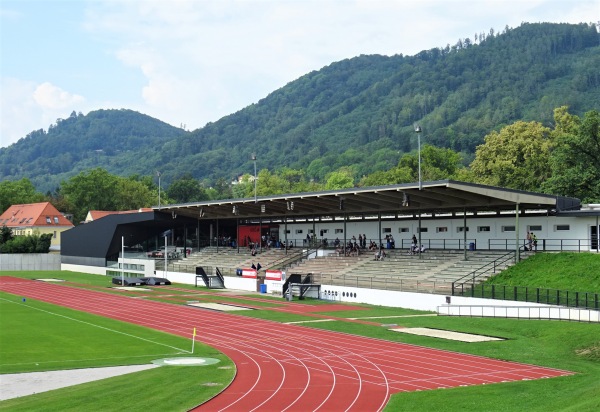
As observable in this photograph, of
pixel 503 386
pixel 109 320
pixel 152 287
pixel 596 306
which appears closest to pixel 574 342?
pixel 596 306

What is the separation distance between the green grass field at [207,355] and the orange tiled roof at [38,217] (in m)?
78.4

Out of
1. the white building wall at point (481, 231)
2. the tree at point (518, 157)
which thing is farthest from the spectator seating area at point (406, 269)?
the tree at point (518, 157)

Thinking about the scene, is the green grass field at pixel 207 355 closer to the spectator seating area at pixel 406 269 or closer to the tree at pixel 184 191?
the spectator seating area at pixel 406 269

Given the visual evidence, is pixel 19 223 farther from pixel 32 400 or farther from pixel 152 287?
pixel 32 400

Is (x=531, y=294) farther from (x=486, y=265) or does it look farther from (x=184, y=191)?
(x=184, y=191)

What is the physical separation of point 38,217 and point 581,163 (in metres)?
91.1

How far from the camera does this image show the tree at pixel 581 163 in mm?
63062

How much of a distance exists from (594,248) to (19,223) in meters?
106

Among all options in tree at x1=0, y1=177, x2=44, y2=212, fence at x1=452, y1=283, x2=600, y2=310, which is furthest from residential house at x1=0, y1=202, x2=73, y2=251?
fence at x1=452, y1=283, x2=600, y2=310

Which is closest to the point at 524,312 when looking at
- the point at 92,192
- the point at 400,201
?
the point at 400,201

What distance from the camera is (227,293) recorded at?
197 feet

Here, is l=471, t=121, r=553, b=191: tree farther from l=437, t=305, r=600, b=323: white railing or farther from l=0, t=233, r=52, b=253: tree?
l=0, t=233, r=52, b=253: tree

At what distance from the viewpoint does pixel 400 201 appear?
54.1m

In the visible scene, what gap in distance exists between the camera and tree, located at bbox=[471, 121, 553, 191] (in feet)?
263
